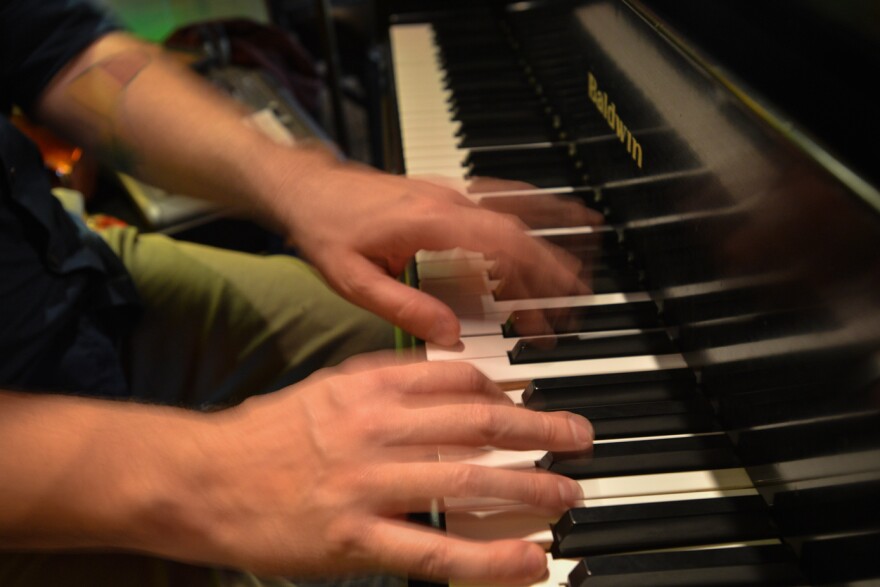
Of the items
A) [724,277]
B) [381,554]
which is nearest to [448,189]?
[724,277]

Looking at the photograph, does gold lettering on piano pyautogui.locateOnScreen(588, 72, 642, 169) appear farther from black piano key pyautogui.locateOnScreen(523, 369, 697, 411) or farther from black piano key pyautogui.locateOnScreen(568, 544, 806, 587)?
black piano key pyautogui.locateOnScreen(568, 544, 806, 587)

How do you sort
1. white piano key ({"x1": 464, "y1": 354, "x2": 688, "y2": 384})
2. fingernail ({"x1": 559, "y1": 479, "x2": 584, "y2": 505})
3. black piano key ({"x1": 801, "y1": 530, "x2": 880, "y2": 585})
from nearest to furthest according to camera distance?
black piano key ({"x1": 801, "y1": 530, "x2": 880, "y2": 585})
fingernail ({"x1": 559, "y1": 479, "x2": 584, "y2": 505})
white piano key ({"x1": 464, "y1": 354, "x2": 688, "y2": 384})

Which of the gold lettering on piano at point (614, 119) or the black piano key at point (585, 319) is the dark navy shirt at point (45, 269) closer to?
the black piano key at point (585, 319)

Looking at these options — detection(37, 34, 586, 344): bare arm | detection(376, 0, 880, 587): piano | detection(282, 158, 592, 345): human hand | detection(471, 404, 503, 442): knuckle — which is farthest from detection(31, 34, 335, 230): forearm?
detection(471, 404, 503, 442): knuckle

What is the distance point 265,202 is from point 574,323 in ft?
1.45

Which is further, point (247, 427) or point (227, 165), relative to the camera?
point (227, 165)

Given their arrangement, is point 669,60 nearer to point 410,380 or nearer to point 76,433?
point 410,380

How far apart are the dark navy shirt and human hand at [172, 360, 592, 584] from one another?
0.44m

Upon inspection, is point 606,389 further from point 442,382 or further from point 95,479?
point 95,479

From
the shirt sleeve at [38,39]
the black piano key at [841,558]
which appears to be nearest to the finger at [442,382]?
the black piano key at [841,558]

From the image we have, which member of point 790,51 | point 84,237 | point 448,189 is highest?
point 790,51

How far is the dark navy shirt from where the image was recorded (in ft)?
3.04

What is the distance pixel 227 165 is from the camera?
1020 mm

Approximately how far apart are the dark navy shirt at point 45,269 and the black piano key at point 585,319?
1.86 ft
